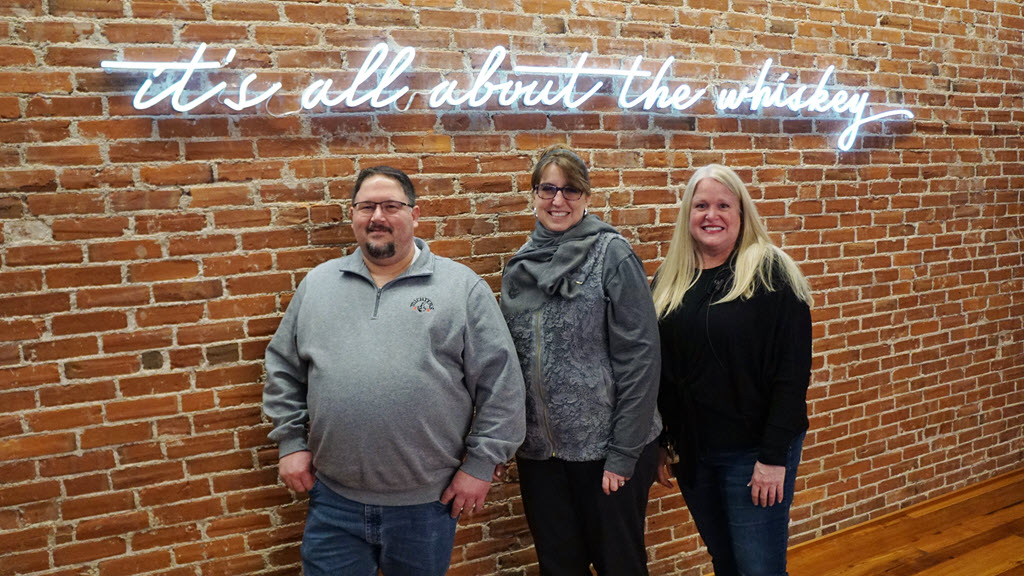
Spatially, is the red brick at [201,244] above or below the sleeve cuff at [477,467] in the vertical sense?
above

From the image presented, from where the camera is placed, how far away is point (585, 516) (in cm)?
221

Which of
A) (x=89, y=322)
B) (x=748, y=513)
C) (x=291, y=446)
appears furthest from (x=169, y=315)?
(x=748, y=513)

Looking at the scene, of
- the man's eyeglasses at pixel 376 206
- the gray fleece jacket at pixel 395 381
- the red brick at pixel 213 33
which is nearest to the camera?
the gray fleece jacket at pixel 395 381

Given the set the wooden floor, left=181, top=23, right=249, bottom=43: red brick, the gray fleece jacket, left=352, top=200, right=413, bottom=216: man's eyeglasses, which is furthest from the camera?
the wooden floor

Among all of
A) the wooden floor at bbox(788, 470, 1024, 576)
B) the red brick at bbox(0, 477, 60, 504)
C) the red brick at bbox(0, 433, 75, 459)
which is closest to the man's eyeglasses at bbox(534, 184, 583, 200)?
the red brick at bbox(0, 433, 75, 459)

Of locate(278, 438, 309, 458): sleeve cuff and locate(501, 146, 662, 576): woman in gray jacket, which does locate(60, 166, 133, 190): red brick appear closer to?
locate(278, 438, 309, 458): sleeve cuff

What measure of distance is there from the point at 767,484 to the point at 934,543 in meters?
1.87

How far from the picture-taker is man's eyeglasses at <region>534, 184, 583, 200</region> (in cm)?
219

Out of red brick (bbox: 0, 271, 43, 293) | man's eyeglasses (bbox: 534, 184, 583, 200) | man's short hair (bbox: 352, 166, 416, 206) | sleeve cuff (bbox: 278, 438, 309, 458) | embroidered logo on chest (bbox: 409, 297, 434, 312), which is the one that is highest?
man's short hair (bbox: 352, 166, 416, 206)

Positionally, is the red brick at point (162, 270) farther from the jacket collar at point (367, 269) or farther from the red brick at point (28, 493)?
the red brick at point (28, 493)

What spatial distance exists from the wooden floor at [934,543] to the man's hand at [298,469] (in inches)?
87.7

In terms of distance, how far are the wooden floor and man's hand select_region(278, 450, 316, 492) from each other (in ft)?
7.31

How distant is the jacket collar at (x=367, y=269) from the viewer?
2.13 m

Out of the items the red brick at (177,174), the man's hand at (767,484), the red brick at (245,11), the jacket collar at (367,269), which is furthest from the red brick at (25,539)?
the man's hand at (767,484)
